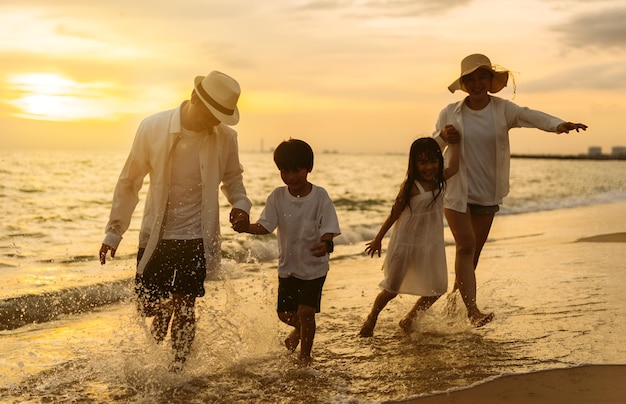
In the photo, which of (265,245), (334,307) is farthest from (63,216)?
(334,307)

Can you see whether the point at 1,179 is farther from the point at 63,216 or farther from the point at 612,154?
the point at 612,154

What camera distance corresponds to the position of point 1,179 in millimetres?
33000

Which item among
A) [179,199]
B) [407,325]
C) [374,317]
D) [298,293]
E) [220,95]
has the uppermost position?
[220,95]

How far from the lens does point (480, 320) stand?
583 cm

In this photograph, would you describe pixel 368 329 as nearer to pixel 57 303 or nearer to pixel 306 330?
pixel 306 330

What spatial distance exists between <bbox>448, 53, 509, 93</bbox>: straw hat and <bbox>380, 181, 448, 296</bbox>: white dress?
1.02m

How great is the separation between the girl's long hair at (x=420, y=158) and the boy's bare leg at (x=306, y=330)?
137 cm

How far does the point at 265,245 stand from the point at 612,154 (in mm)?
162976

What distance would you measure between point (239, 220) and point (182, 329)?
0.90 m

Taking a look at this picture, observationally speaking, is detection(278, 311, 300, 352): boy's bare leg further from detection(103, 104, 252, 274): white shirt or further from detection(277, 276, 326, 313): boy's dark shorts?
detection(103, 104, 252, 274): white shirt

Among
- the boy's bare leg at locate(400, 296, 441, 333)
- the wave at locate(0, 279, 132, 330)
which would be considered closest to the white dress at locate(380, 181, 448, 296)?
the boy's bare leg at locate(400, 296, 441, 333)

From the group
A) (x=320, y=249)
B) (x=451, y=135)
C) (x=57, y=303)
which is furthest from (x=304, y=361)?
(x=57, y=303)

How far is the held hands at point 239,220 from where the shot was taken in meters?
4.75

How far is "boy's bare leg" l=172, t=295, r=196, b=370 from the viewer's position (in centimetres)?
489
